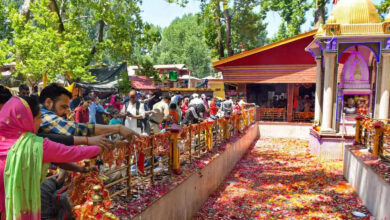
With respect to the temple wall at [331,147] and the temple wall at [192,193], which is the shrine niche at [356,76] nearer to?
the temple wall at [331,147]

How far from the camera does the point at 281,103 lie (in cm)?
2166

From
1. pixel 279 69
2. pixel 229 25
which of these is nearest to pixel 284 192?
pixel 279 69

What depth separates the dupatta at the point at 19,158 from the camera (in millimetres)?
2225

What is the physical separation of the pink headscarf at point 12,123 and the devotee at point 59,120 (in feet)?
2.76

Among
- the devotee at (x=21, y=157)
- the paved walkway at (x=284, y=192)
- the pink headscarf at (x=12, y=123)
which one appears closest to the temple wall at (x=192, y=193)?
the paved walkway at (x=284, y=192)

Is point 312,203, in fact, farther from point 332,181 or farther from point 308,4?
point 308,4

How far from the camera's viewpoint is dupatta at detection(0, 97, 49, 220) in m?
2.22

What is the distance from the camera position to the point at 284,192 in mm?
7406

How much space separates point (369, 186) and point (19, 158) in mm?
6665

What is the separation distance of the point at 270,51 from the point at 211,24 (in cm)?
948

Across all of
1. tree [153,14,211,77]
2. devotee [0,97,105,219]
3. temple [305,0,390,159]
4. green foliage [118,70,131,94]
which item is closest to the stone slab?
temple [305,0,390,159]

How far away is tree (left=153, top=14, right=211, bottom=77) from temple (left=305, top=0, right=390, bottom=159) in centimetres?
4824

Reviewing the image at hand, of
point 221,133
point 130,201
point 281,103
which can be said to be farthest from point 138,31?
point 130,201

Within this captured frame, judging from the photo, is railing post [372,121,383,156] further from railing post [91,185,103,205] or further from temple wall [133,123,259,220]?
railing post [91,185,103,205]
